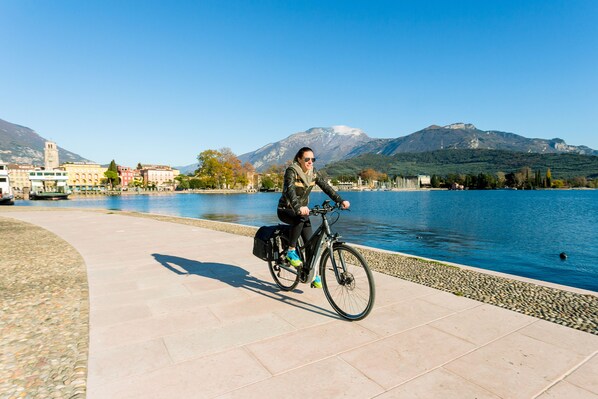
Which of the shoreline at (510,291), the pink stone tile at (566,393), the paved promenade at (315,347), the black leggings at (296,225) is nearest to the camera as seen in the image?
the pink stone tile at (566,393)

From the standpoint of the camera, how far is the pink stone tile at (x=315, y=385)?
9.09 feet

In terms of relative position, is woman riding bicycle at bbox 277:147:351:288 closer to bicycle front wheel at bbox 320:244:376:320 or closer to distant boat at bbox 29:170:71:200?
bicycle front wheel at bbox 320:244:376:320

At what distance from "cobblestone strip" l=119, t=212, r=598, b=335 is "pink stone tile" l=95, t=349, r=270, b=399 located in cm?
412

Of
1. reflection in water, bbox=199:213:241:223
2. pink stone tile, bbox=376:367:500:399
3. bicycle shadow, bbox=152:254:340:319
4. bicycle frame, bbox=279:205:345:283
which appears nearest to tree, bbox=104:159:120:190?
reflection in water, bbox=199:213:241:223

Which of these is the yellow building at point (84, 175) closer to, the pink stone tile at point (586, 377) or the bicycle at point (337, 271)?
the bicycle at point (337, 271)

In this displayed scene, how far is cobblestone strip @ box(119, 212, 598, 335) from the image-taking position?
4637 millimetres

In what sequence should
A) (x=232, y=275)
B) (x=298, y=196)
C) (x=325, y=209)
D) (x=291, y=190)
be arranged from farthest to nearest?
(x=232, y=275)
(x=298, y=196)
(x=291, y=190)
(x=325, y=209)

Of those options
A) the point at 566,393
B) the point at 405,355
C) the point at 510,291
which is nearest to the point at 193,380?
the point at 405,355

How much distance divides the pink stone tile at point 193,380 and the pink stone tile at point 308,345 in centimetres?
19

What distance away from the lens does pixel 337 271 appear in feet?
15.1

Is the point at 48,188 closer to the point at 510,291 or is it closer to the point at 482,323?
the point at 510,291

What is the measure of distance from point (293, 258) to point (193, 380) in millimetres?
2423

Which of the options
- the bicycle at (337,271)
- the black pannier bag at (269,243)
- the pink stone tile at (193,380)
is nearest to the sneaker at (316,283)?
the bicycle at (337,271)

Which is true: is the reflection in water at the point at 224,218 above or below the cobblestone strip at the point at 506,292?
below
